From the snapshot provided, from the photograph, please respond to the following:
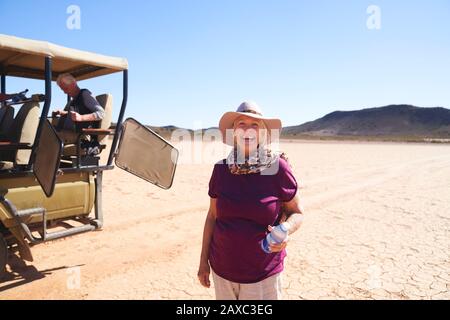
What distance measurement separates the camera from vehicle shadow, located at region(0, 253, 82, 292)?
3.82 m

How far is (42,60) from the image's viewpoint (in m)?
5.07

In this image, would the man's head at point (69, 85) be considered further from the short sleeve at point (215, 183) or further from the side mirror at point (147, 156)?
the short sleeve at point (215, 183)

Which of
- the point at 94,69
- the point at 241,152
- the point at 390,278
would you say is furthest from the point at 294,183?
the point at 94,69

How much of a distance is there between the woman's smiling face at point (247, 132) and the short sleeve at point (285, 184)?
22 centimetres

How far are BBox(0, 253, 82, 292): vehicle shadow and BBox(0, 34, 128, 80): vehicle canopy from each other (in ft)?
8.09

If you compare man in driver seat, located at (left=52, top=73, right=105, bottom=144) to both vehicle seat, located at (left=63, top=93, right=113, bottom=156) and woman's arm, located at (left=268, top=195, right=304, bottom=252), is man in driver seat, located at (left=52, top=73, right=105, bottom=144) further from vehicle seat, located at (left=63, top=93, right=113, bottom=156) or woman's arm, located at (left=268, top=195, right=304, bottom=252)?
woman's arm, located at (left=268, top=195, right=304, bottom=252)

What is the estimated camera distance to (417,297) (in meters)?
3.83

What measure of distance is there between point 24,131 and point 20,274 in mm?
1645

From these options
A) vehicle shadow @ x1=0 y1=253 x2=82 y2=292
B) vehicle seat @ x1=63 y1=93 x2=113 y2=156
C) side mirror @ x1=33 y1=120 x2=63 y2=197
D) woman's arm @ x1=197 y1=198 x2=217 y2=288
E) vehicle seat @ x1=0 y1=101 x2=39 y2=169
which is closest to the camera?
woman's arm @ x1=197 y1=198 x2=217 y2=288

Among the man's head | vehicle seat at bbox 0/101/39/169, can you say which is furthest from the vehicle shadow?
the man's head

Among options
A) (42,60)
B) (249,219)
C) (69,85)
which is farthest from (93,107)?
(249,219)

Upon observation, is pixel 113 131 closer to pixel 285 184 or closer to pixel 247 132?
pixel 247 132

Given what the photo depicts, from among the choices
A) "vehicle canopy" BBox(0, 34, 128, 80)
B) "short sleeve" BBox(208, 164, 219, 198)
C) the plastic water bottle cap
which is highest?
"vehicle canopy" BBox(0, 34, 128, 80)

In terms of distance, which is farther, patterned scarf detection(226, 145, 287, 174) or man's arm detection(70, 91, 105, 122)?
man's arm detection(70, 91, 105, 122)
